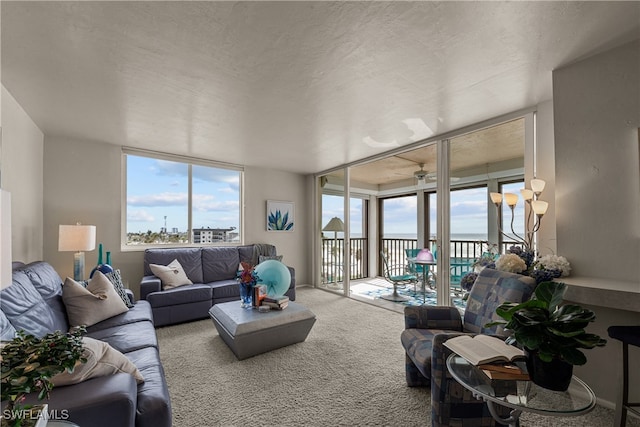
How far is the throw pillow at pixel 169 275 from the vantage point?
3.79 m

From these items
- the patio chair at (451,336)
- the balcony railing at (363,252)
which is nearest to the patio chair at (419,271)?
the balcony railing at (363,252)

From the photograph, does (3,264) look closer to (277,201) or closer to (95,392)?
(95,392)

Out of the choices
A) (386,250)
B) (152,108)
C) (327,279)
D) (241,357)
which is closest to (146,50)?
(152,108)

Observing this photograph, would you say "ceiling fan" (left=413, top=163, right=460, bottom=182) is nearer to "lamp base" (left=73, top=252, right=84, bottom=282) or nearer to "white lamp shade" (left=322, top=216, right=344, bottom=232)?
"white lamp shade" (left=322, top=216, right=344, bottom=232)

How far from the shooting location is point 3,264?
80 cm

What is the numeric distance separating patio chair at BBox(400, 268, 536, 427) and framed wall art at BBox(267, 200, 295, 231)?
380 cm

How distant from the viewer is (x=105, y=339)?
2.02 meters

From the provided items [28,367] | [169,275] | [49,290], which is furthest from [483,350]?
[169,275]

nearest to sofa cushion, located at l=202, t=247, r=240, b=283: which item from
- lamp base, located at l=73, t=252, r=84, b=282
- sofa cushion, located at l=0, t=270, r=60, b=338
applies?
lamp base, located at l=73, t=252, r=84, b=282

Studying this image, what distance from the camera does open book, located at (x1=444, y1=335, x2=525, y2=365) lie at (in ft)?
4.05

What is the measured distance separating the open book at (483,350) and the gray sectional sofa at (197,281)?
10.7ft

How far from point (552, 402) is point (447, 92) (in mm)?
2318

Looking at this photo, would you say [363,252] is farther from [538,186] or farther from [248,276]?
[538,186]

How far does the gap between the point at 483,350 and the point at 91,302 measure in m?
2.89
